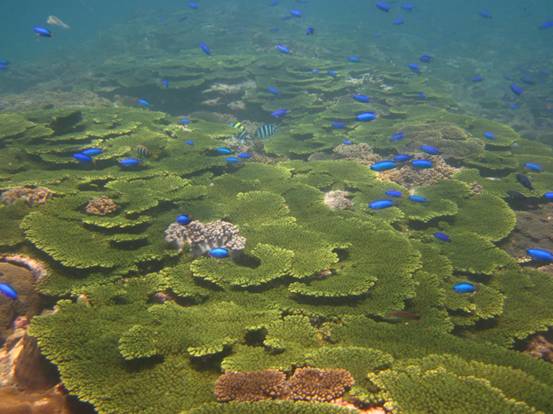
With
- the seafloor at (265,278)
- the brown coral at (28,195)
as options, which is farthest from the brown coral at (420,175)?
the brown coral at (28,195)

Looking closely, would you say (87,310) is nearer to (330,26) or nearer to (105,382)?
(105,382)

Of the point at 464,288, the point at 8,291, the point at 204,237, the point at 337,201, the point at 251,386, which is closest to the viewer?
the point at 251,386

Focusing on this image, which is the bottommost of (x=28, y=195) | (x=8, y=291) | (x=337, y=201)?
(x=337, y=201)

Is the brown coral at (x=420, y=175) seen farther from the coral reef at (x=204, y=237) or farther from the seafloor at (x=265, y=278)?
the coral reef at (x=204, y=237)

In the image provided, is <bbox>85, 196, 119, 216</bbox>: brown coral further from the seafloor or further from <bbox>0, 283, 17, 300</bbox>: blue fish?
<bbox>0, 283, 17, 300</bbox>: blue fish

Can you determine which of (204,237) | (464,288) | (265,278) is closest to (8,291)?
(204,237)

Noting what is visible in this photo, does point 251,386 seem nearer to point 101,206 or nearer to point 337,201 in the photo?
point 101,206

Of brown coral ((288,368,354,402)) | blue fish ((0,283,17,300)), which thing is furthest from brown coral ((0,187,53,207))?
brown coral ((288,368,354,402))

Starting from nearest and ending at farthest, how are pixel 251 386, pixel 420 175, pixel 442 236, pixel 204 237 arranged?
1. pixel 251 386
2. pixel 204 237
3. pixel 442 236
4. pixel 420 175
